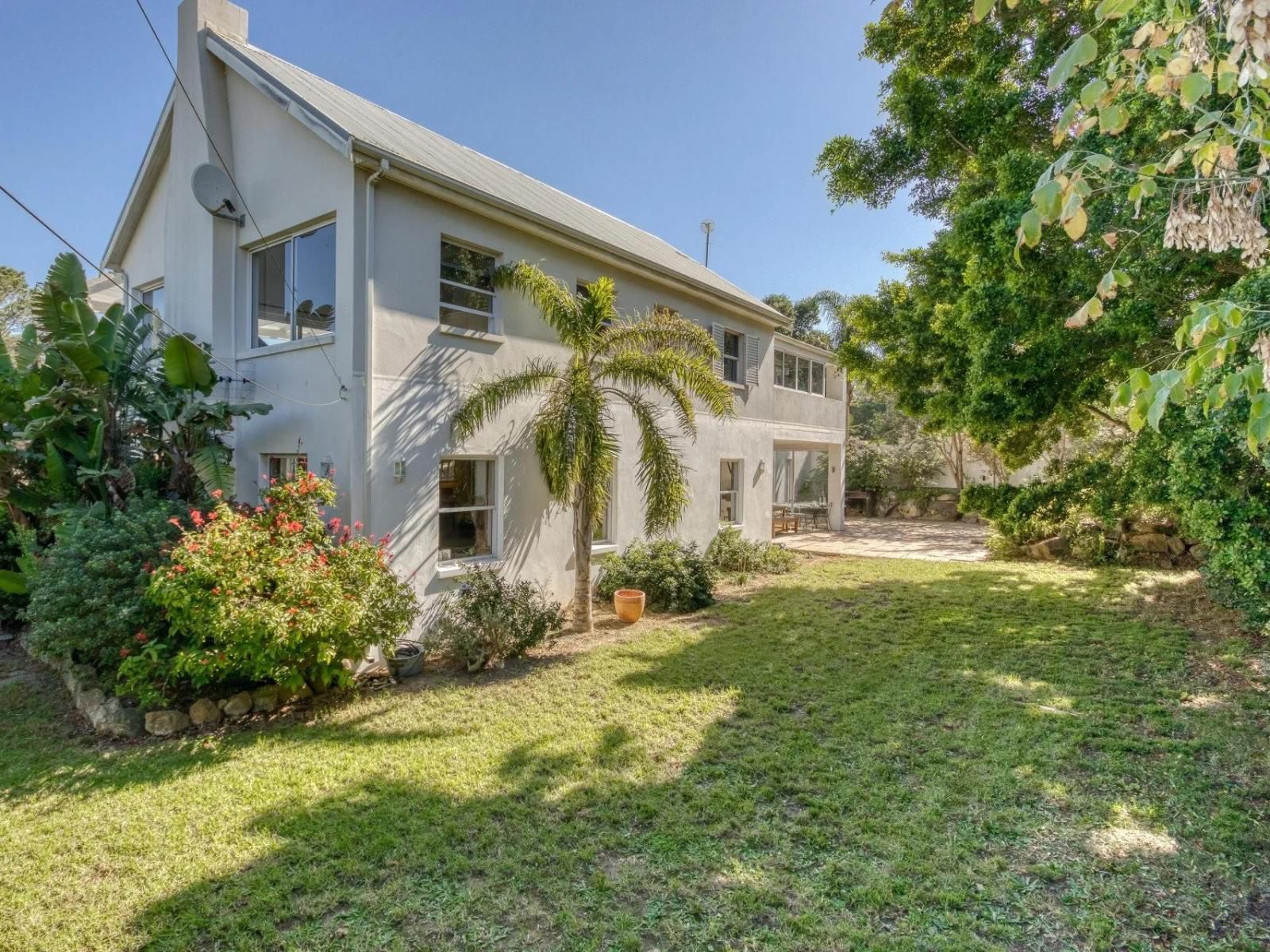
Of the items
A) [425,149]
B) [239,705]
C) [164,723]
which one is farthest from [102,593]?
[425,149]

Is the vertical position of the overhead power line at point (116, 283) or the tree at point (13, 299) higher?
the tree at point (13, 299)

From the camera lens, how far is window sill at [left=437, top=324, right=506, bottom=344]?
31.8 feet

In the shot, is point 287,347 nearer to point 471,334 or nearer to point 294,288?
point 294,288

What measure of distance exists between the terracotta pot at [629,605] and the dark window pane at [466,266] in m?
5.55

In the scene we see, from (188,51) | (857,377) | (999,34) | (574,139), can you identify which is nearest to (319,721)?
(188,51)

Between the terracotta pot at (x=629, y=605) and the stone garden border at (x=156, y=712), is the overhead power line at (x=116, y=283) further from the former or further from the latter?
the terracotta pot at (x=629, y=605)

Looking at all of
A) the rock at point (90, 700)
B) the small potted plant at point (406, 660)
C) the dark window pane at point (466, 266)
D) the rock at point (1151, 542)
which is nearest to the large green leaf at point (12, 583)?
the rock at point (90, 700)

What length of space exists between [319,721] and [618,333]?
669 cm

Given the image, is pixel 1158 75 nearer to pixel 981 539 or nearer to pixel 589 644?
pixel 589 644

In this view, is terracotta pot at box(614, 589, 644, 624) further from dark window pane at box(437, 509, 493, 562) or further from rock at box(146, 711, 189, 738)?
rock at box(146, 711, 189, 738)

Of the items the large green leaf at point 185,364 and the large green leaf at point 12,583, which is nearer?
the large green leaf at point 185,364

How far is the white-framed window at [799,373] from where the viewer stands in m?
18.5

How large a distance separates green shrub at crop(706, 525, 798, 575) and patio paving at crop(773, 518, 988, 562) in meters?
3.33

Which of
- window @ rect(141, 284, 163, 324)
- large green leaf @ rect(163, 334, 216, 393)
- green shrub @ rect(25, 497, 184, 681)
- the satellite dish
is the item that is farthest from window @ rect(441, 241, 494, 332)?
window @ rect(141, 284, 163, 324)
